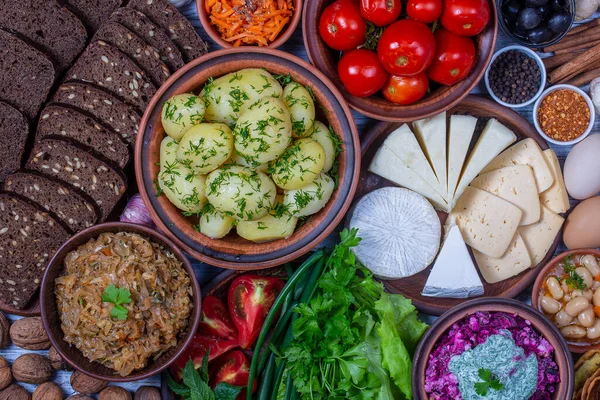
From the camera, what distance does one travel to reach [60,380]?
2.48 m

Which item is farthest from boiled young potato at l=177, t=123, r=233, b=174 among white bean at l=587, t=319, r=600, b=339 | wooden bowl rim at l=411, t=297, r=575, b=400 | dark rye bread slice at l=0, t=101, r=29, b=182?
white bean at l=587, t=319, r=600, b=339

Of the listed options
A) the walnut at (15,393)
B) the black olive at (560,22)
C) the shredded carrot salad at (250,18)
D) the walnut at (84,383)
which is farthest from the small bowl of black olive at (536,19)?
the walnut at (15,393)

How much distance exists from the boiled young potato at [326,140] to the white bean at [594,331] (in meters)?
1.22

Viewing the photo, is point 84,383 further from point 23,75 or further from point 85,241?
point 23,75

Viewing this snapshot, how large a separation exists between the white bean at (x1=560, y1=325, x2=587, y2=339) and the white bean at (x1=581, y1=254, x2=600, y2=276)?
22 centimetres

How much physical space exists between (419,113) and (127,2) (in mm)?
1204

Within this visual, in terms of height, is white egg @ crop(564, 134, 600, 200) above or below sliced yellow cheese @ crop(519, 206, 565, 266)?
above

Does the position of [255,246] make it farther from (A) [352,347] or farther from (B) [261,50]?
(B) [261,50]

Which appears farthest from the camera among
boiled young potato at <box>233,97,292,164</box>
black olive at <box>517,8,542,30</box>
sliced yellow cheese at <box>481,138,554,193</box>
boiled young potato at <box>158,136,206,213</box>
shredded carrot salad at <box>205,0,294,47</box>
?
sliced yellow cheese at <box>481,138,554,193</box>

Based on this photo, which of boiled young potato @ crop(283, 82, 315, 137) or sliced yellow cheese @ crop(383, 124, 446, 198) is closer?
boiled young potato @ crop(283, 82, 315, 137)

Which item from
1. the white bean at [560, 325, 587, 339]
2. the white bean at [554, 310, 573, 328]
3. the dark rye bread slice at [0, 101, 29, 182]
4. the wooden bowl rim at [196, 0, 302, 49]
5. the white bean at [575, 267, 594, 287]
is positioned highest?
the wooden bowl rim at [196, 0, 302, 49]

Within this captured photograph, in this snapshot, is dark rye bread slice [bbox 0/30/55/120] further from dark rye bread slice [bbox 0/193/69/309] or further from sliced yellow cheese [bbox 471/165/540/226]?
sliced yellow cheese [bbox 471/165/540/226]

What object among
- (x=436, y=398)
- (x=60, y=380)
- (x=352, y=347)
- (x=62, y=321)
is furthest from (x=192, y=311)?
(x=436, y=398)

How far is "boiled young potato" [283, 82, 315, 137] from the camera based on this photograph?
200 cm
